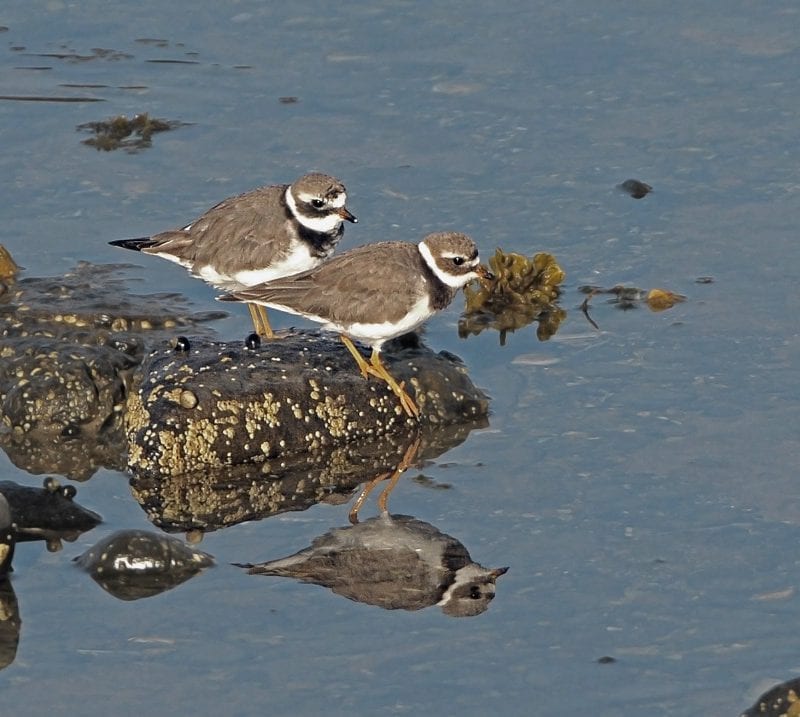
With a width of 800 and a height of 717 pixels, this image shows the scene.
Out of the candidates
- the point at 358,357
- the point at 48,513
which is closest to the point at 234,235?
the point at 358,357

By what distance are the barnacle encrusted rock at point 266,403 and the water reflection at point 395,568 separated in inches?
39.7

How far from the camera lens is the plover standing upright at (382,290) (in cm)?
934

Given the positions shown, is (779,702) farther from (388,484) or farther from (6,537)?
(6,537)

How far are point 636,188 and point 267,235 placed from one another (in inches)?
130

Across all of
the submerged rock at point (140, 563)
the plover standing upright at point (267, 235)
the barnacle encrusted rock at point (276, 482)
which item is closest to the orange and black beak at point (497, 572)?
the barnacle encrusted rock at point (276, 482)

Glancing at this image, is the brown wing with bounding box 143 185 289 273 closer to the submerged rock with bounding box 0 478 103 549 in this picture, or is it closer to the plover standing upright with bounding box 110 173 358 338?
the plover standing upright with bounding box 110 173 358 338

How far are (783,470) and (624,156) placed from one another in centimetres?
445

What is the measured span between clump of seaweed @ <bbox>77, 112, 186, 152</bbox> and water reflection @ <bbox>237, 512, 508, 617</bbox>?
221 inches

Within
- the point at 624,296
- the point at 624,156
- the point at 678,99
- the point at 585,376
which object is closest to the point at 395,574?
the point at 585,376

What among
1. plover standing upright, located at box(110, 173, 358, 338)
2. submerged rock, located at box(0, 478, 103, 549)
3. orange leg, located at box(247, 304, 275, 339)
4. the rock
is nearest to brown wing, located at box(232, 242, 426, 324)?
plover standing upright, located at box(110, 173, 358, 338)

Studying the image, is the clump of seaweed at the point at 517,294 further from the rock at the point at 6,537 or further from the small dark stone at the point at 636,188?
the rock at the point at 6,537

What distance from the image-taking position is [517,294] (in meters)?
10.8

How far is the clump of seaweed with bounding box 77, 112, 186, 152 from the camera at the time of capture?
1302cm

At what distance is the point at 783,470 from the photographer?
8.63 m
